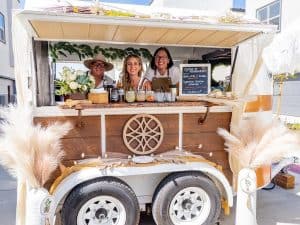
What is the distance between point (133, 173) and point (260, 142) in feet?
3.90

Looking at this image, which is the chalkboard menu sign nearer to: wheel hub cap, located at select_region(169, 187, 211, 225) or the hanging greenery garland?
the hanging greenery garland

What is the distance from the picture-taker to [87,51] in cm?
338

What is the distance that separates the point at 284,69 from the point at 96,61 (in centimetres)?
190

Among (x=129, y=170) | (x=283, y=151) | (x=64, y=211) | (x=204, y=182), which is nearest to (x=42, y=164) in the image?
(x=64, y=211)

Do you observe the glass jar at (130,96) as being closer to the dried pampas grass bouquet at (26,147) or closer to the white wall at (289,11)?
the dried pampas grass bouquet at (26,147)

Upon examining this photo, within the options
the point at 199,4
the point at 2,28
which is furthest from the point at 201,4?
the point at 2,28

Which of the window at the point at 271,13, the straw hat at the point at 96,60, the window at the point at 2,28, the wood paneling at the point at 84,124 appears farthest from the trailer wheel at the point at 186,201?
the window at the point at 2,28

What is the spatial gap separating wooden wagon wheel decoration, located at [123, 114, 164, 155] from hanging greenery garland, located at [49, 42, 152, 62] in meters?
1.05

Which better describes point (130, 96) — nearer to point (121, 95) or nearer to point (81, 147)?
point (121, 95)

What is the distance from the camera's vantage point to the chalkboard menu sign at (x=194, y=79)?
3318 mm

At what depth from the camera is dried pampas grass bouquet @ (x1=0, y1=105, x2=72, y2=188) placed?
2.36 m

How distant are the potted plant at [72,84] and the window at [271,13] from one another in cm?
829

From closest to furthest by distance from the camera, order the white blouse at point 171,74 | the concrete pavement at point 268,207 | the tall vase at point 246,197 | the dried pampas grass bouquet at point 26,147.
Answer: the dried pampas grass bouquet at point 26,147 → the tall vase at point 246,197 → the concrete pavement at point 268,207 → the white blouse at point 171,74

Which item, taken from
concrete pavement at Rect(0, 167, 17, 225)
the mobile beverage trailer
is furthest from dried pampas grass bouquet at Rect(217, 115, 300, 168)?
concrete pavement at Rect(0, 167, 17, 225)
